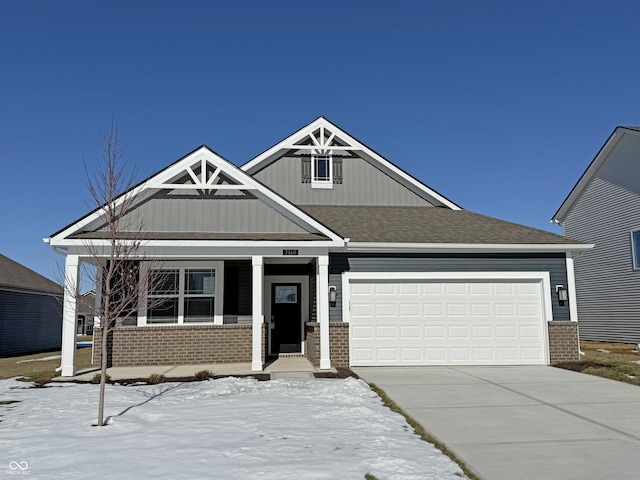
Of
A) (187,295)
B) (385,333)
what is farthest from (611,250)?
(187,295)

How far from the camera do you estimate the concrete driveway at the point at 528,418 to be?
515 cm

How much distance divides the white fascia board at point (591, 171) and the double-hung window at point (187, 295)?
16244mm

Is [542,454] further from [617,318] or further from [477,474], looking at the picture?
[617,318]

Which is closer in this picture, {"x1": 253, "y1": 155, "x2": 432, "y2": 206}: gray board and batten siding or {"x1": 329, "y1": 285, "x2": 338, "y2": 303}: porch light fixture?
{"x1": 329, "y1": 285, "x2": 338, "y2": 303}: porch light fixture

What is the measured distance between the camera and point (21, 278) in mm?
21656

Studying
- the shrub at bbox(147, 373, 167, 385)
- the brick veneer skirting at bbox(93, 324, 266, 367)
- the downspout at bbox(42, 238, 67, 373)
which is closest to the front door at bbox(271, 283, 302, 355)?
the brick veneer skirting at bbox(93, 324, 266, 367)

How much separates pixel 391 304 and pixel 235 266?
→ 458 cm

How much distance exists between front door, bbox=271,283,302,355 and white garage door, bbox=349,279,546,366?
3203mm

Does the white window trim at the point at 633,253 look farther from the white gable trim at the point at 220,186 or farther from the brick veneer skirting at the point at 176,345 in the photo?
the brick veneer skirting at the point at 176,345

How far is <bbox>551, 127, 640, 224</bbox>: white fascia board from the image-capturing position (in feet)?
64.7

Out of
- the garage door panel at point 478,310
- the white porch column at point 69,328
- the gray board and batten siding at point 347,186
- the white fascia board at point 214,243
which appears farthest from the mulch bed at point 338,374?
the gray board and batten siding at point 347,186

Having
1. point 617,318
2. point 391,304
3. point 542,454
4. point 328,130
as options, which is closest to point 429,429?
point 542,454

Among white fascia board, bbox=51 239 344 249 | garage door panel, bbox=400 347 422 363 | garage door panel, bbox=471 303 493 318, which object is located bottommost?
garage door panel, bbox=400 347 422 363

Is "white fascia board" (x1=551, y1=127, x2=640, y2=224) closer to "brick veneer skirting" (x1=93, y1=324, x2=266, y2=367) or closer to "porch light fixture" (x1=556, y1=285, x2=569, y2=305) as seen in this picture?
"porch light fixture" (x1=556, y1=285, x2=569, y2=305)
